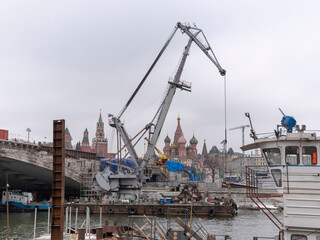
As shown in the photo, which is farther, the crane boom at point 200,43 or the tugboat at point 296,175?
the crane boom at point 200,43

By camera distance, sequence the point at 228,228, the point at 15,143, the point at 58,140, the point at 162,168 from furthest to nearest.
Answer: the point at 162,168 → the point at 15,143 → the point at 228,228 → the point at 58,140

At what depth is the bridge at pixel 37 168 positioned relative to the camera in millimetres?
65688

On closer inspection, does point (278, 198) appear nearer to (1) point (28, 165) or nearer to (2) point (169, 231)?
(2) point (169, 231)

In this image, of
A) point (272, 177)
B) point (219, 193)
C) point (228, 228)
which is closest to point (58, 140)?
point (272, 177)

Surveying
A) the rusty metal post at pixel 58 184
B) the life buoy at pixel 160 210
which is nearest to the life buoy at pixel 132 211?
the life buoy at pixel 160 210

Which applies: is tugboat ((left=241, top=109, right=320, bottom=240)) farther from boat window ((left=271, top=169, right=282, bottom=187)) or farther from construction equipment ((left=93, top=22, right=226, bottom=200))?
construction equipment ((left=93, top=22, right=226, bottom=200))

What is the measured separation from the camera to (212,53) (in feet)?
244

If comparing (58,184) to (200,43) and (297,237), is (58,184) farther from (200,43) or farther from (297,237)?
(200,43)

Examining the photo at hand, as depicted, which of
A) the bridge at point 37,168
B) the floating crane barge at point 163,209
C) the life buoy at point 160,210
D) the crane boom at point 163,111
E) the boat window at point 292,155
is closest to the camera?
the boat window at point 292,155

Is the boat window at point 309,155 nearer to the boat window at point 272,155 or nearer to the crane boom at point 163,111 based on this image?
the boat window at point 272,155

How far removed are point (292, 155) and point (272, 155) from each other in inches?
38.2

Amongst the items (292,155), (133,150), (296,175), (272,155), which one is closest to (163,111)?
(133,150)

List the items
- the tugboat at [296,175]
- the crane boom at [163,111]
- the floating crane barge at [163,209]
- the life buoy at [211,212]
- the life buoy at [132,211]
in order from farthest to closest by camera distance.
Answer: the crane boom at [163,111]
the life buoy at [132,211]
the floating crane barge at [163,209]
the life buoy at [211,212]
the tugboat at [296,175]

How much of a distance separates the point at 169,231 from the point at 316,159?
974 centimetres
